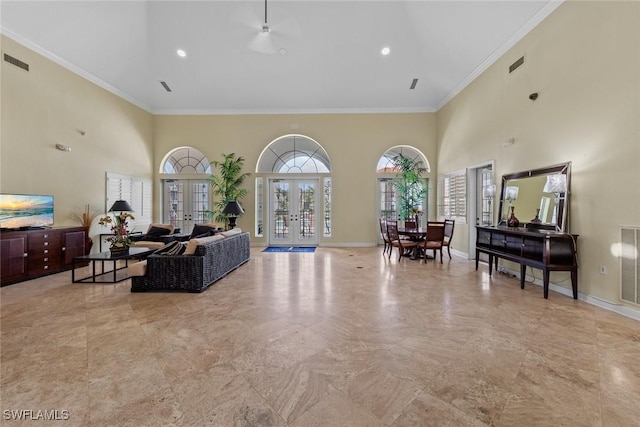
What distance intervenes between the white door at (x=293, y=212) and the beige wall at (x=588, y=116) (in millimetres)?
5364

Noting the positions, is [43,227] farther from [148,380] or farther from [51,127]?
[148,380]

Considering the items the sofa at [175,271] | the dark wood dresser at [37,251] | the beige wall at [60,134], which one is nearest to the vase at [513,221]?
the sofa at [175,271]

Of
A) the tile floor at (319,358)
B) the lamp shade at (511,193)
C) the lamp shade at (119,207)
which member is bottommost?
the tile floor at (319,358)

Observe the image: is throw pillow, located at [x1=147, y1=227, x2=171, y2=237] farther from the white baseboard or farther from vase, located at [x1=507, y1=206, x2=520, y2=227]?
the white baseboard

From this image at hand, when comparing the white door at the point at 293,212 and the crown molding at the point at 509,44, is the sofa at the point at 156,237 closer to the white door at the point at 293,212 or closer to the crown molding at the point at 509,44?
the white door at the point at 293,212

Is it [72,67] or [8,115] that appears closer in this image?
[8,115]

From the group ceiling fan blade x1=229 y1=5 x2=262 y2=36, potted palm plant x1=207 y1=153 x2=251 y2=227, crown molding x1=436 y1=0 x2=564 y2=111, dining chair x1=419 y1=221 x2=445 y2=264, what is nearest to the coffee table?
potted palm plant x1=207 y1=153 x2=251 y2=227

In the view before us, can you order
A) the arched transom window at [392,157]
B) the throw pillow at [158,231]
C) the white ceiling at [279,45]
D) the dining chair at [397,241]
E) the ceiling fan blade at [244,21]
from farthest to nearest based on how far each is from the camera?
1. the arched transom window at [392,157]
2. the throw pillow at [158,231]
3. the dining chair at [397,241]
4. the ceiling fan blade at [244,21]
5. the white ceiling at [279,45]

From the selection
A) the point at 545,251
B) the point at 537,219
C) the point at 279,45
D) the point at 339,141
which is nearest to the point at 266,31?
the point at 279,45

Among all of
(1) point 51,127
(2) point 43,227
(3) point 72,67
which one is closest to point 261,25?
(3) point 72,67

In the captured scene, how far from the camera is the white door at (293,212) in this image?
8906 mm

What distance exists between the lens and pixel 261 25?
5.96 metres

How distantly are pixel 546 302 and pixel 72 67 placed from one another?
381 inches

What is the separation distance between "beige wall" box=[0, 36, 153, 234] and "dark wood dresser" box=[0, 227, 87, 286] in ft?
2.23
